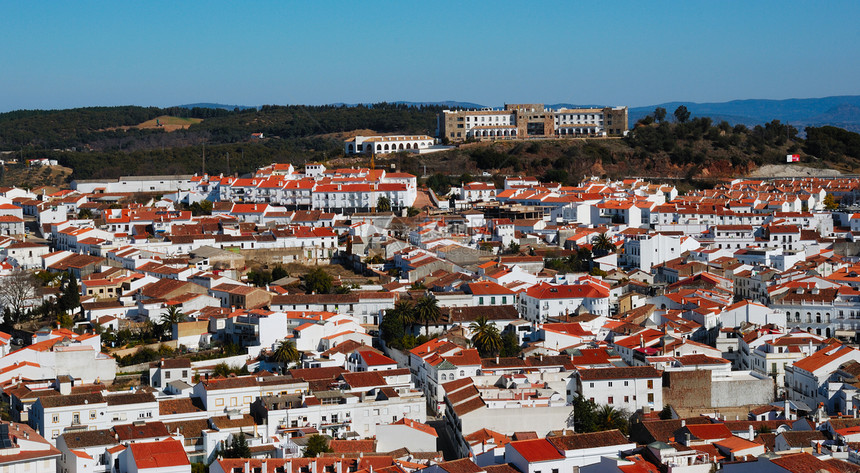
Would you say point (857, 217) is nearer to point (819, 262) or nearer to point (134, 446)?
point (819, 262)

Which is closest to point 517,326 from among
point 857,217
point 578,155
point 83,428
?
point 83,428

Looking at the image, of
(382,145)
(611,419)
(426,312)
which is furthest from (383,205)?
(611,419)

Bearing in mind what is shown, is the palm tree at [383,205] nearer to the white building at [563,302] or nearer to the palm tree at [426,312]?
the white building at [563,302]

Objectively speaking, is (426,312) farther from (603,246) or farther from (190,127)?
(190,127)

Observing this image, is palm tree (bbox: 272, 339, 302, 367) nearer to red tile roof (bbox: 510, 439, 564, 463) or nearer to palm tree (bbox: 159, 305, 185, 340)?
palm tree (bbox: 159, 305, 185, 340)

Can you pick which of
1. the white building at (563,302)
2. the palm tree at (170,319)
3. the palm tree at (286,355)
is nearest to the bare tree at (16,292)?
the palm tree at (170,319)

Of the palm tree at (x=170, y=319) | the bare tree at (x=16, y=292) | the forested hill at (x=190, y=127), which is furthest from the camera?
the forested hill at (x=190, y=127)
